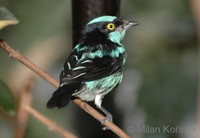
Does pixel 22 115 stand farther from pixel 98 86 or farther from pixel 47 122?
pixel 98 86

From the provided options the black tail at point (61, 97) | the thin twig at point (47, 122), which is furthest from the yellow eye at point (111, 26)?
the thin twig at point (47, 122)

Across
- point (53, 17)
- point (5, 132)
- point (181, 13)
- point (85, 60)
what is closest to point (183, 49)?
point (181, 13)

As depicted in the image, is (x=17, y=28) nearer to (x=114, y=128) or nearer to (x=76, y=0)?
(x=76, y=0)

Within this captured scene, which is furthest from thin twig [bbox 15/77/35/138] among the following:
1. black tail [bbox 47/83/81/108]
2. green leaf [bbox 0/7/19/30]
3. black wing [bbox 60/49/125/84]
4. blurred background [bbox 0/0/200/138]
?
blurred background [bbox 0/0/200/138]

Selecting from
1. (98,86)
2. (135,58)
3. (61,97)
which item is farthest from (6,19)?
(135,58)

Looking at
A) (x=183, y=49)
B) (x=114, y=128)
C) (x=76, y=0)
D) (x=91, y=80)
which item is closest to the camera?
(x=114, y=128)

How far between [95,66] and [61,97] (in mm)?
413

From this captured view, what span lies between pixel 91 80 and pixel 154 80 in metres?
0.99

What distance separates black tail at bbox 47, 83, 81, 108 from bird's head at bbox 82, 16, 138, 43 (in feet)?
2.26

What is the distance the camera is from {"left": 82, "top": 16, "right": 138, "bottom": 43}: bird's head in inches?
121

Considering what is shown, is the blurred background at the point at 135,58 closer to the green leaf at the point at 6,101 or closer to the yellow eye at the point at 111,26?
the yellow eye at the point at 111,26

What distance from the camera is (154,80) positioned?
3.49 metres

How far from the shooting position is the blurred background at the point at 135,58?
3529 millimetres

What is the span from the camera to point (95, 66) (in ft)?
8.73
